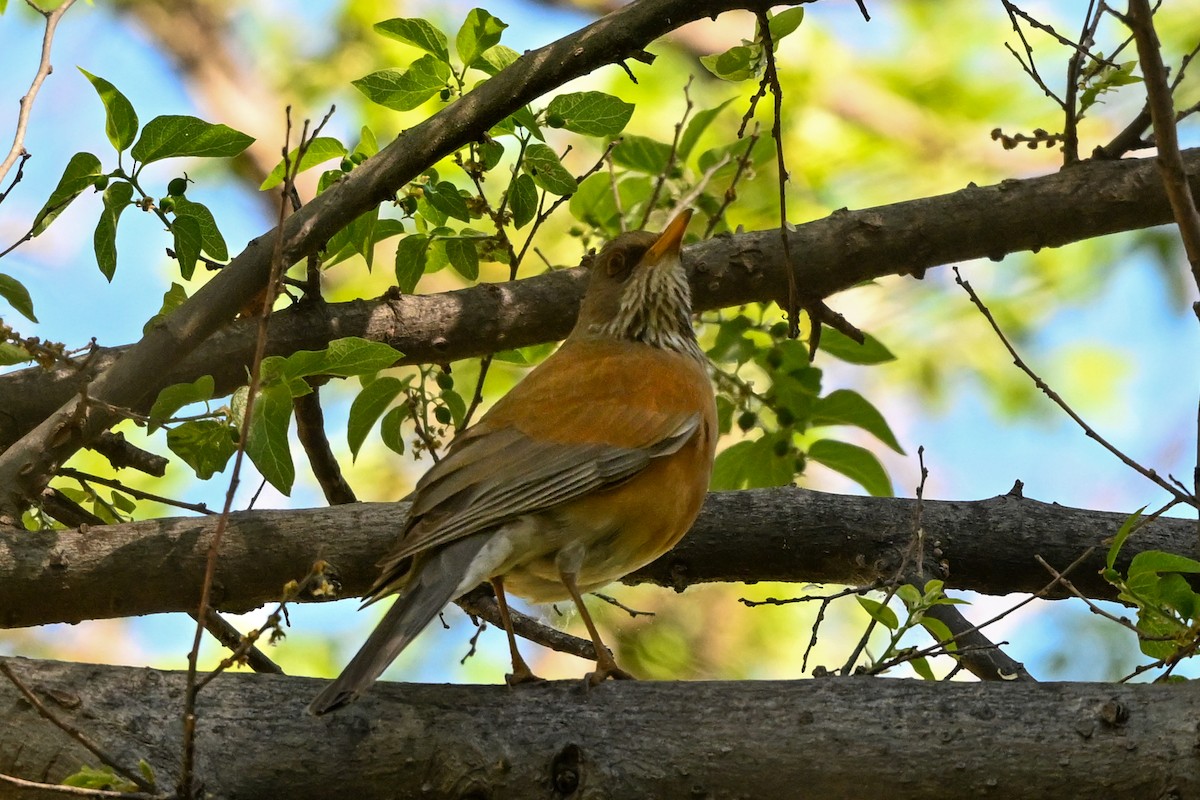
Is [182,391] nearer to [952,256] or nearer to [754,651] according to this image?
[952,256]

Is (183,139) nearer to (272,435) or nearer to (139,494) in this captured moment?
(272,435)

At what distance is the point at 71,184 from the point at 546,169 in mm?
1660

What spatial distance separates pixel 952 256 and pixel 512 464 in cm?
224

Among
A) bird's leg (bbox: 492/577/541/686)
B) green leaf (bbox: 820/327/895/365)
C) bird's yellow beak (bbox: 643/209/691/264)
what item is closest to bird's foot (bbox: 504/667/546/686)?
bird's leg (bbox: 492/577/541/686)

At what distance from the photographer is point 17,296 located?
3.96 m

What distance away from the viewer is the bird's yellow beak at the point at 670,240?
5.21 meters

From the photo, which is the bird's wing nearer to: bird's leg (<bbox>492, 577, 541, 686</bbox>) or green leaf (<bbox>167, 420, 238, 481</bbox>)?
bird's leg (<bbox>492, 577, 541, 686</bbox>)

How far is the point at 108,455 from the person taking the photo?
193 inches

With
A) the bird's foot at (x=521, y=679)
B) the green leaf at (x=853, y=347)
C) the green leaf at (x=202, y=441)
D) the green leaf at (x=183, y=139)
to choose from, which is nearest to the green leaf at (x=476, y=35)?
the green leaf at (x=183, y=139)

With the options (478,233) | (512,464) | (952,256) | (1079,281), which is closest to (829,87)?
(1079,281)

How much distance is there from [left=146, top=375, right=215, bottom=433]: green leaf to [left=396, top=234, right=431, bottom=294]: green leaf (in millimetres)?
1410

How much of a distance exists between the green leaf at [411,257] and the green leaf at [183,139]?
0.96m

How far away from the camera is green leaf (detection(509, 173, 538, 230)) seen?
476 centimetres

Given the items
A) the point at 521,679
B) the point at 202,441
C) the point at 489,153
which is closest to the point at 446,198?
the point at 489,153
